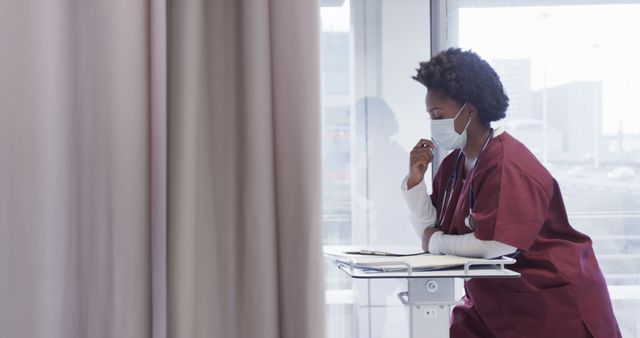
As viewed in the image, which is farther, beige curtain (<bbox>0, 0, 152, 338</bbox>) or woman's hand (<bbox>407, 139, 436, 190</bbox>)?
woman's hand (<bbox>407, 139, 436, 190</bbox>)

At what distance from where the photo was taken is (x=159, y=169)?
1.08m

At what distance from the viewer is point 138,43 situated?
104 cm

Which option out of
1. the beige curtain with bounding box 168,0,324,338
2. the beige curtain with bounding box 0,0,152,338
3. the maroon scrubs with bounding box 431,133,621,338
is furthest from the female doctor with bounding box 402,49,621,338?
the beige curtain with bounding box 0,0,152,338


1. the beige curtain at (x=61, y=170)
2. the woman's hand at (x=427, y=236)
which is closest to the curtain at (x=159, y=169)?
the beige curtain at (x=61, y=170)

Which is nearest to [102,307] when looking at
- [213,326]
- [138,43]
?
[213,326]

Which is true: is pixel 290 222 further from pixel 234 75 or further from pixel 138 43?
pixel 138 43

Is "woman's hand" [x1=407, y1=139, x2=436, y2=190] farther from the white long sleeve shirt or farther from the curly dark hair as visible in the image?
the curly dark hair

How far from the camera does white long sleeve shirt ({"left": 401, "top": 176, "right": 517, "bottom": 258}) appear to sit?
4.67 ft

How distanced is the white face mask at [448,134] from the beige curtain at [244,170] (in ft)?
2.23

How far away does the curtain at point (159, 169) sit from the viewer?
1.04 metres

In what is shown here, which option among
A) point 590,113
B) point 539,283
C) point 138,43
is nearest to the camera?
point 138,43

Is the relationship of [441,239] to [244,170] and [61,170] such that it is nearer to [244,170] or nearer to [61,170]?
[244,170]

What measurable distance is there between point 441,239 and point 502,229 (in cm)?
20

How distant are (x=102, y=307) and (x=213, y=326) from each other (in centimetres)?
19
